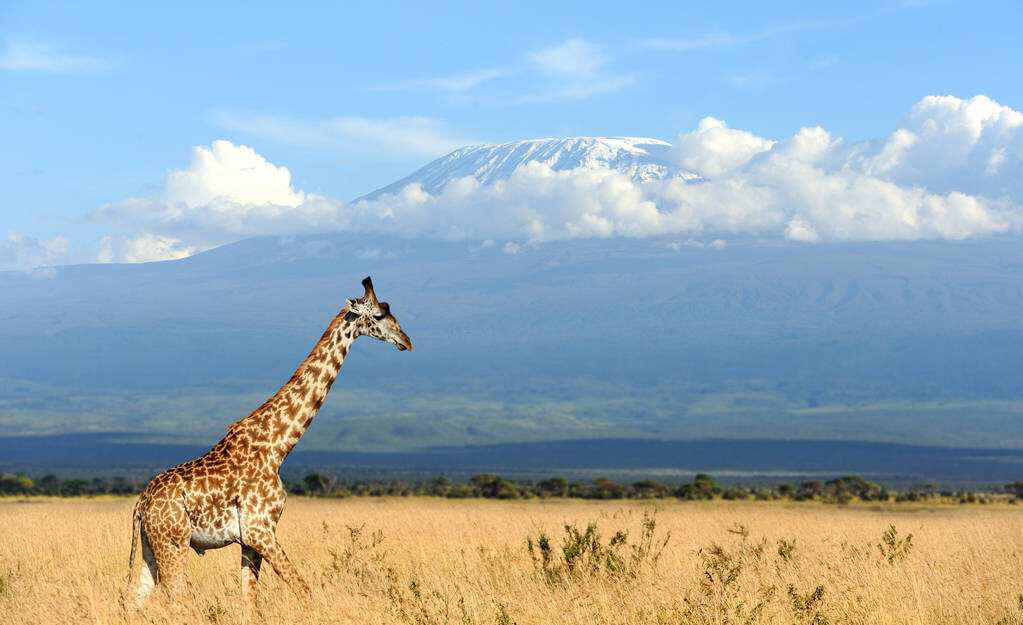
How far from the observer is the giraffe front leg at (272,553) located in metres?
14.4

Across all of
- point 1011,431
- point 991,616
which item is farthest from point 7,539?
point 1011,431

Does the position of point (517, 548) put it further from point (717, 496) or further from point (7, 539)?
point (717, 496)

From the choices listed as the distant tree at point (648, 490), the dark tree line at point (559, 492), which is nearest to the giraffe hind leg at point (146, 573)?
the dark tree line at point (559, 492)

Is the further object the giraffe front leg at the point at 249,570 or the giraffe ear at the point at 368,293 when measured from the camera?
the giraffe ear at the point at 368,293

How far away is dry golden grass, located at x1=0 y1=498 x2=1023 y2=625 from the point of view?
14625 mm

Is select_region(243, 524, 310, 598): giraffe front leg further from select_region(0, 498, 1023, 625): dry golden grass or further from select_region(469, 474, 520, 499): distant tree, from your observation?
select_region(469, 474, 520, 499): distant tree

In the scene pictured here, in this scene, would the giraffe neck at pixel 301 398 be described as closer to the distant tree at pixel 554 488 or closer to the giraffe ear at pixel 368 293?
the giraffe ear at pixel 368 293

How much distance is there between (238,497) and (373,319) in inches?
87.2

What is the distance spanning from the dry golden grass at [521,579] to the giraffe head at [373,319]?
263cm

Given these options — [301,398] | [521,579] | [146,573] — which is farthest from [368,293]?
[521,579]

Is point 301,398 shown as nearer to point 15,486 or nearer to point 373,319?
point 373,319

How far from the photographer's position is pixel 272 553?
14.5 metres

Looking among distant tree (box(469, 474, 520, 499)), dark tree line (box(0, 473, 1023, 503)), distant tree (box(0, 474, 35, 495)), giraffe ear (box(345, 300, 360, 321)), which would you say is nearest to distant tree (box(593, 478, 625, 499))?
dark tree line (box(0, 473, 1023, 503))

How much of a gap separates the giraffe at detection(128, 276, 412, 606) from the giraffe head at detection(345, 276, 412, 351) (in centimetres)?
1
